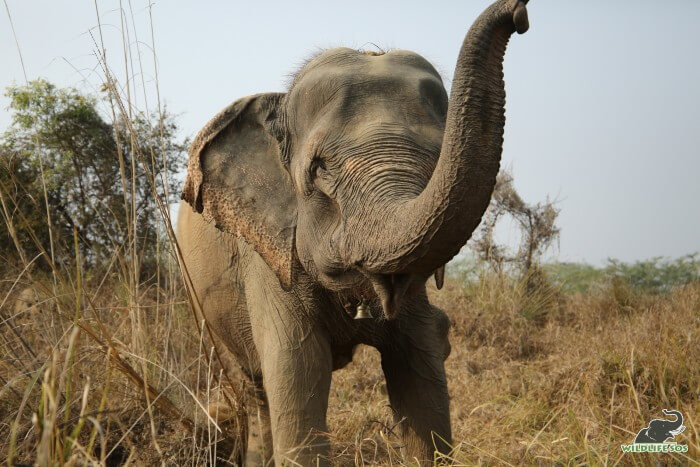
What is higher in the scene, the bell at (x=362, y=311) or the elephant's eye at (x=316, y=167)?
the elephant's eye at (x=316, y=167)

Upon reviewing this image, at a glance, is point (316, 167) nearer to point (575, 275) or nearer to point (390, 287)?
point (390, 287)

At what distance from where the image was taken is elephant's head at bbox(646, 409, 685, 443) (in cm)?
341

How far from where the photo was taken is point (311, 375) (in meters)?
3.83

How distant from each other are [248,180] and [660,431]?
222 cm

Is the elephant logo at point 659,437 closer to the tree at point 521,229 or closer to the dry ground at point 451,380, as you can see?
the dry ground at point 451,380

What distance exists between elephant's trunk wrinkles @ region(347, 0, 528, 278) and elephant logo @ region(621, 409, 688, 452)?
1152 millimetres

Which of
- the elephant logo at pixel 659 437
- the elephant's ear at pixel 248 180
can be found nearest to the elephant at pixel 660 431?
the elephant logo at pixel 659 437

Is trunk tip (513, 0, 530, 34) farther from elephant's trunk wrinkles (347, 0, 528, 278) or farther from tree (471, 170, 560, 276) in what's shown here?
tree (471, 170, 560, 276)

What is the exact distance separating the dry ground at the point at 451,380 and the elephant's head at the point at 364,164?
2.29 feet

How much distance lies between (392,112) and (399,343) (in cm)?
132

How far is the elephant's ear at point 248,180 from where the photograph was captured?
Result: 3854mm

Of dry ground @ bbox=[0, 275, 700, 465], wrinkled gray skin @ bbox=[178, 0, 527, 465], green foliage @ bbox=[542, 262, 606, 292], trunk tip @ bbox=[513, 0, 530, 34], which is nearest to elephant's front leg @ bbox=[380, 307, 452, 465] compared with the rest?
wrinkled gray skin @ bbox=[178, 0, 527, 465]

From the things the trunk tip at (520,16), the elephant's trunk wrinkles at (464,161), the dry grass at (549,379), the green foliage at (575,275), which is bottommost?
the dry grass at (549,379)

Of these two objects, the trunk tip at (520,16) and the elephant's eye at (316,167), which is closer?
the trunk tip at (520,16)
